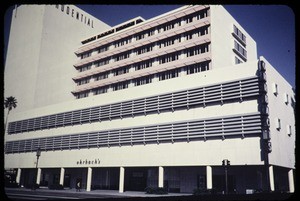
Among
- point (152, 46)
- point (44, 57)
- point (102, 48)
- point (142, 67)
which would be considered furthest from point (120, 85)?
point (44, 57)

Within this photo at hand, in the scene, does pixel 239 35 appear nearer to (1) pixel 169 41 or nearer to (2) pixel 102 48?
(1) pixel 169 41

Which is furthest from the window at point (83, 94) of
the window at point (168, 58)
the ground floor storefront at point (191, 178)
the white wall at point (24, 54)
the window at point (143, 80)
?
the window at point (168, 58)

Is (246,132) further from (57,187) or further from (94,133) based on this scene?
(57,187)

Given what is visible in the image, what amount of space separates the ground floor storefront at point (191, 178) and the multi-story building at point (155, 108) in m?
0.14

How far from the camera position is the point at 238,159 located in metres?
31.6

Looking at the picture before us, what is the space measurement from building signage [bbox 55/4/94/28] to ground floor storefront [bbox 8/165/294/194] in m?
40.8

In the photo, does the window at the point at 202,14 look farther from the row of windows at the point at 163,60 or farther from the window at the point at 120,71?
the window at the point at 120,71

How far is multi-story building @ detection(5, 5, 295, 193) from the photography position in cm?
3325

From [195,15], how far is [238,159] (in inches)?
1080

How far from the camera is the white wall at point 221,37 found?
4603cm

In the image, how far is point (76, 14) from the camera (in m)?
75.9

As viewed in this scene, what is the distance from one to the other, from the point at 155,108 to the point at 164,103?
1.61 metres

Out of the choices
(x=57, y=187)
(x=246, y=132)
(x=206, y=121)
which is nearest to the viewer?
(x=246, y=132)
